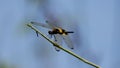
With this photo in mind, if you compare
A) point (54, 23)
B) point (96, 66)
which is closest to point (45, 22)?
point (54, 23)

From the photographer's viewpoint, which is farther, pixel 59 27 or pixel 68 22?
pixel 68 22
